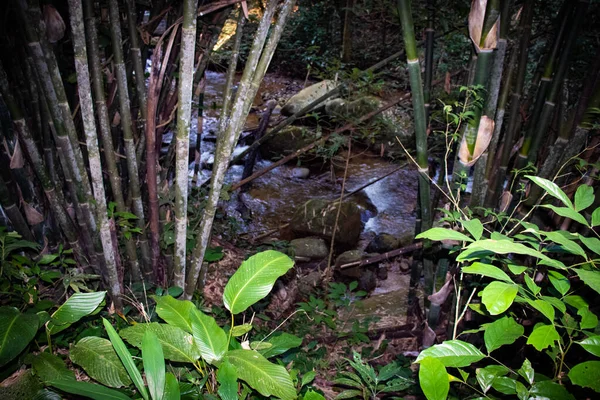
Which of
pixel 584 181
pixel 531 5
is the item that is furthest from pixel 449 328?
pixel 531 5

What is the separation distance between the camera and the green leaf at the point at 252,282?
3.67 ft

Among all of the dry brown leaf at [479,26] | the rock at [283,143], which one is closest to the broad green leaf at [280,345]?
the dry brown leaf at [479,26]

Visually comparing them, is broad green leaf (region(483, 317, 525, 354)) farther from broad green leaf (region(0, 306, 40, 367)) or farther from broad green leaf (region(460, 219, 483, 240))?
broad green leaf (region(0, 306, 40, 367))

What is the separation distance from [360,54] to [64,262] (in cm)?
790

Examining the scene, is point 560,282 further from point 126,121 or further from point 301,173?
point 301,173

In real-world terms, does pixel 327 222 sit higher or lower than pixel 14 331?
lower

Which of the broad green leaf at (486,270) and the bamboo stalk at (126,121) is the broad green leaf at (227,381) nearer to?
the broad green leaf at (486,270)

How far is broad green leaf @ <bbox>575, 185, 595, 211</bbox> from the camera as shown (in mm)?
897

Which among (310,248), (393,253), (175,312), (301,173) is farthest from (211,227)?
(301,173)

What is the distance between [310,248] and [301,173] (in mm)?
2084

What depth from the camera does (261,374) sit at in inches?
37.5

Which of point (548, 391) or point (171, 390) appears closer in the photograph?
point (548, 391)

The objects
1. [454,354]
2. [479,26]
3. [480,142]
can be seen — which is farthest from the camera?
[480,142]

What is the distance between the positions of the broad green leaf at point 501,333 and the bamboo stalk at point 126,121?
1515mm
